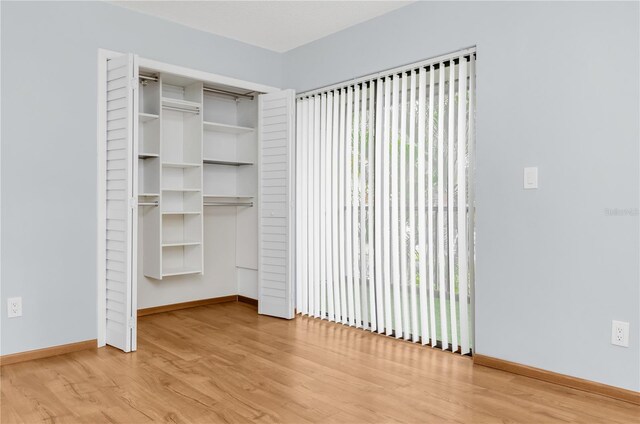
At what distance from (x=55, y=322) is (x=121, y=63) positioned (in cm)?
193

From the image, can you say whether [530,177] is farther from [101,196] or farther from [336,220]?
[101,196]

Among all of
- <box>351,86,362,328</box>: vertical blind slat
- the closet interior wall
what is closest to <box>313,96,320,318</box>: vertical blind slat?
<box>351,86,362,328</box>: vertical blind slat

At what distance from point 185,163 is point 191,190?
0.26 m

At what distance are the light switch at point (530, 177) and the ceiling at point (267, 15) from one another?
1614mm

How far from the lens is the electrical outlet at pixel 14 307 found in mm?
3057

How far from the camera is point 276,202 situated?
4.41 metres

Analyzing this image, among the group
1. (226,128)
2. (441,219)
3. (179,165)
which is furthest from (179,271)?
(441,219)

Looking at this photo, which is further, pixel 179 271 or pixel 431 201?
pixel 179 271

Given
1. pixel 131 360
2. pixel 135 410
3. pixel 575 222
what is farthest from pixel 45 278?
pixel 575 222

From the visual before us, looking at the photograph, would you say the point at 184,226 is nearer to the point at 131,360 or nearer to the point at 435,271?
the point at 131,360

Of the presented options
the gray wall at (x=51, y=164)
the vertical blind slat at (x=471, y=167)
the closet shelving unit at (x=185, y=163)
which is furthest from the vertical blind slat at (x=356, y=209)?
the gray wall at (x=51, y=164)

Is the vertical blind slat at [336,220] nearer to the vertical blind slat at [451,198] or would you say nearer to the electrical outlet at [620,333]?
the vertical blind slat at [451,198]

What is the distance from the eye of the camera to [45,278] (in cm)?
321

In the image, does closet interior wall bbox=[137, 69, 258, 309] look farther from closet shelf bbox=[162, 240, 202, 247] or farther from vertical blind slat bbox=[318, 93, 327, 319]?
vertical blind slat bbox=[318, 93, 327, 319]
